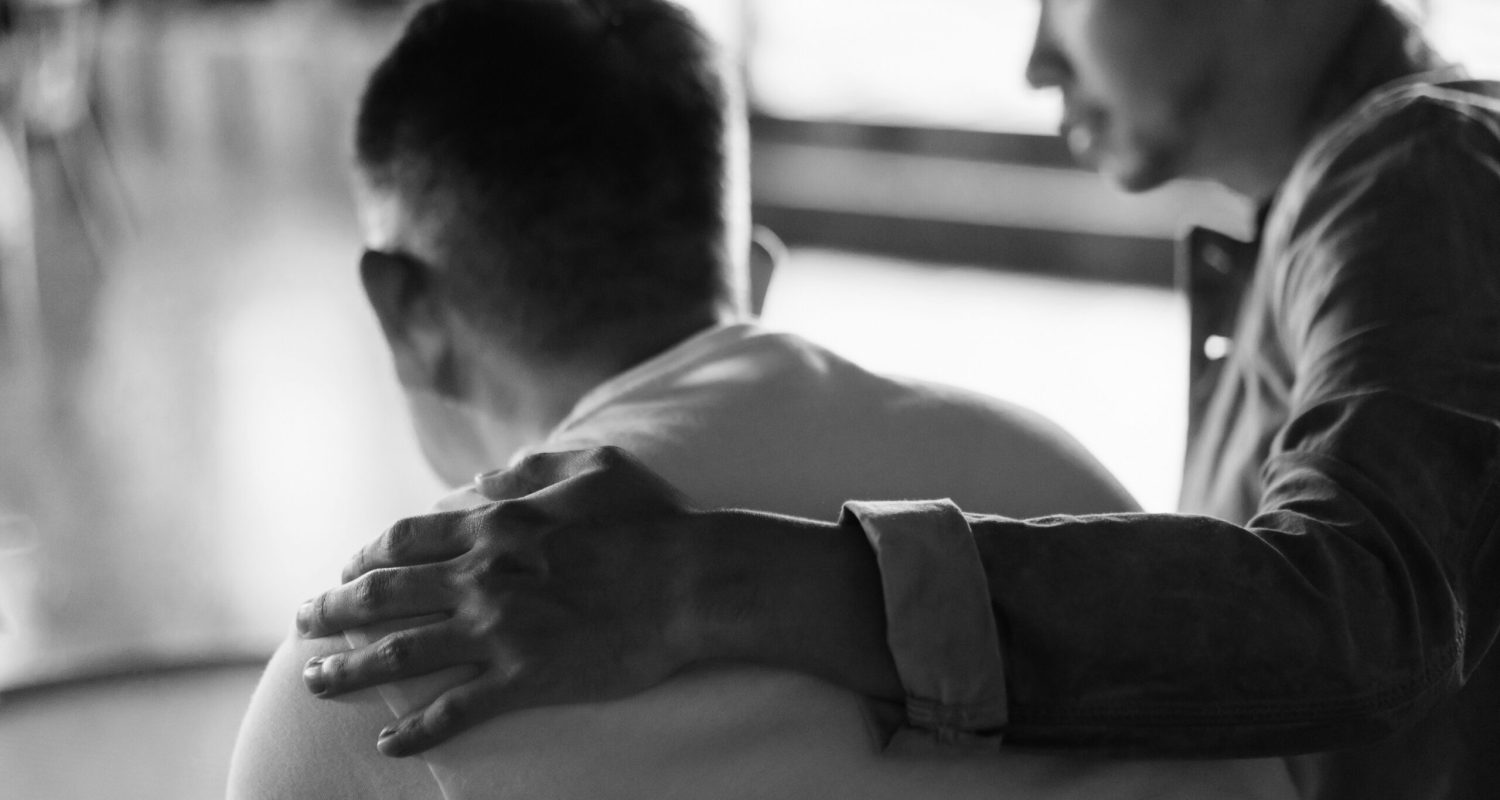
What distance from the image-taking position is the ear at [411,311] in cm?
94

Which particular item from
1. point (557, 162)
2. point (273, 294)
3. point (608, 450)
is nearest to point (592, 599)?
point (608, 450)

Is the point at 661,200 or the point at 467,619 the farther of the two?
the point at 661,200

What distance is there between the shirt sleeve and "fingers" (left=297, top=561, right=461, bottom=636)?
0.62 ft

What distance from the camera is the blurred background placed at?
2584 mm

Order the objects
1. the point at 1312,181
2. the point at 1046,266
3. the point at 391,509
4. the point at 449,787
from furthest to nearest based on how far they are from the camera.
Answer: the point at 1046,266, the point at 391,509, the point at 1312,181, the point at 449,787

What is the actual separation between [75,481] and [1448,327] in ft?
9.57

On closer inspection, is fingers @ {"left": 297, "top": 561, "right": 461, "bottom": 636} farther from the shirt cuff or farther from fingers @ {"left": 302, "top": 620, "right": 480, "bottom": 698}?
the shirt cuff

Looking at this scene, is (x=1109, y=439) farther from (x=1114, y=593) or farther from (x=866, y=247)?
(x=1114, y=593)

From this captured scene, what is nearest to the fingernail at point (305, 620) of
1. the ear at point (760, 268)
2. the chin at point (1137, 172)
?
the ear at point (760, 268)

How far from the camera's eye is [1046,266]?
5.29 metres

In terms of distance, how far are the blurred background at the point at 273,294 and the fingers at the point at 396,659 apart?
0.43 metres

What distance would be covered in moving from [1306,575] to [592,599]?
1.13 feet

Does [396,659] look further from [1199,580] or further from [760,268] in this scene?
[760,268]

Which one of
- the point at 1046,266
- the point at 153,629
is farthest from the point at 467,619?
the point at 1046,266
